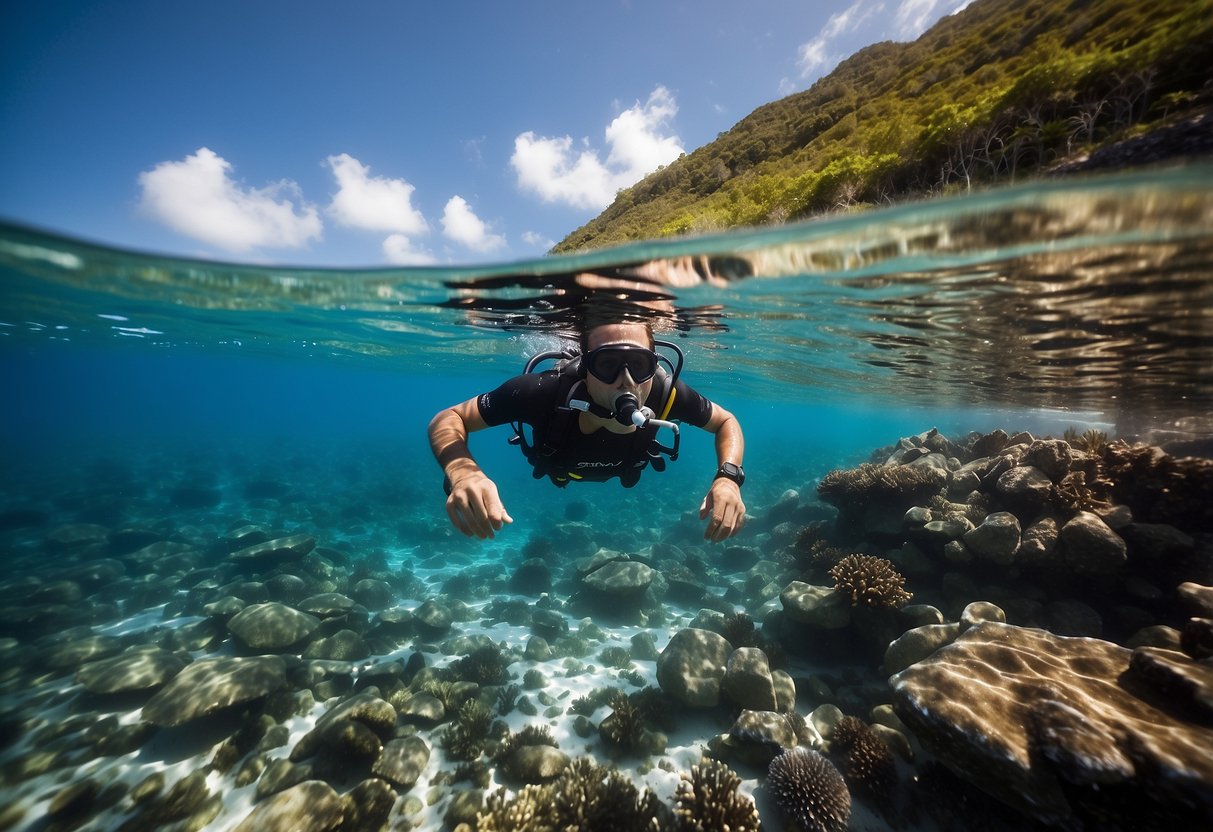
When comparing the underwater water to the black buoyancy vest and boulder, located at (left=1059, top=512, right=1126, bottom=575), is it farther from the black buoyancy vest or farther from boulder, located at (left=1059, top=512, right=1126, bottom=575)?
the black buoyancy vest

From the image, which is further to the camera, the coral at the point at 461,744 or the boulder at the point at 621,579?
the boulder at the point at 621,579

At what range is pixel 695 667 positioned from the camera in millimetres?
7391

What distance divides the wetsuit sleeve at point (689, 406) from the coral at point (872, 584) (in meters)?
4.57

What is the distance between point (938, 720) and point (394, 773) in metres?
6.80

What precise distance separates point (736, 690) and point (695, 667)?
2.36 ft

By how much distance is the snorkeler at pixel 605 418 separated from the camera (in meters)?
4.20

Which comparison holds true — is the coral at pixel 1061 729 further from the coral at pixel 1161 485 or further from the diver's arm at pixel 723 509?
the coral at pixel 1161 485

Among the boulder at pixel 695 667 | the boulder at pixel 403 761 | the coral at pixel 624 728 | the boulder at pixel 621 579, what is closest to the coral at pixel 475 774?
the boulder at pixel 403 761

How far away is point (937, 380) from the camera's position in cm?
1831

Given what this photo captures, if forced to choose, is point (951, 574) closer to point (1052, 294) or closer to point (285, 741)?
point (1052, 294)

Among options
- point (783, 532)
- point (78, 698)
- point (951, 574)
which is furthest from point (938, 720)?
point (78, 698)

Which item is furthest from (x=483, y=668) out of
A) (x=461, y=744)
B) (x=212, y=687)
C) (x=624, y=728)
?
(x=212, y=687)

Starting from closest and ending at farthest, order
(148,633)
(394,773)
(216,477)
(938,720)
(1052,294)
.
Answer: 1. (938,720)
2. (394,773)
3. (1052,294)
4. (148,633)
5. (216,477)

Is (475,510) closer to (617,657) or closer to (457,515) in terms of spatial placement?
(457,515)
